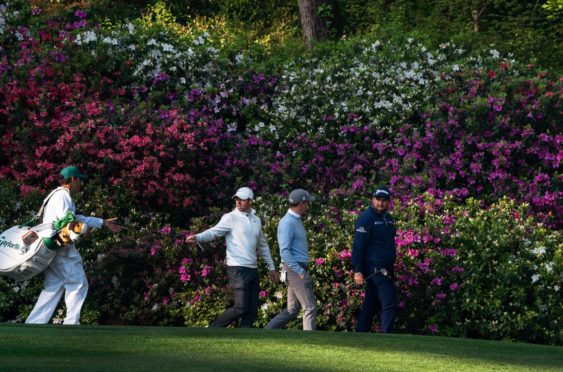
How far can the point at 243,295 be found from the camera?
1191cm

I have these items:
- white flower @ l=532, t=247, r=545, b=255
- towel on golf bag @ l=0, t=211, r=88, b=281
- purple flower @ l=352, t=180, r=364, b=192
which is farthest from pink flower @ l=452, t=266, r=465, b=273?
towel on golf bag @ l=0, t=211, r=88, b=281

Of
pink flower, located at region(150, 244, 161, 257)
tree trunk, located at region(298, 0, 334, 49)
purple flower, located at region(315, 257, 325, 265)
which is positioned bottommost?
purple flower, located at region(315, 257, 325, 265)

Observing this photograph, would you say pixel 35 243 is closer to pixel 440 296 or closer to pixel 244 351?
pixel 244 351

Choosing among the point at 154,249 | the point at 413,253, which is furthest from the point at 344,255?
the point at 154,249

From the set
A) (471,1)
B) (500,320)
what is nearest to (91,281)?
(500,320)

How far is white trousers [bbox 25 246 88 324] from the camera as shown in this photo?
11.4m

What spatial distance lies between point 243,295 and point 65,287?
5.60 ft

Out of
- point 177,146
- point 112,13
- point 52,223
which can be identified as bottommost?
point 52,223

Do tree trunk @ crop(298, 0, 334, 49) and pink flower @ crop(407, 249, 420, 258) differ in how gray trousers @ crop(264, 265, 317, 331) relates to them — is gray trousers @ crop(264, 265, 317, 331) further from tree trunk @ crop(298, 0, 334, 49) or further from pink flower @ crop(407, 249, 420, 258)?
tree trunk @ crop(298, 0, 334, 49)

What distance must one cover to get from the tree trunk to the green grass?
1185 cm

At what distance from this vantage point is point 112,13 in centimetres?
2398

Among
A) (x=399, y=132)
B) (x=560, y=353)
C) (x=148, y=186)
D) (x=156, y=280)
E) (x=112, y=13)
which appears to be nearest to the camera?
(x=560, y=353)

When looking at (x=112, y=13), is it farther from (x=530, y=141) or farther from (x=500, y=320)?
(x=500, y=320)

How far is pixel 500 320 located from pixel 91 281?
4480mm
